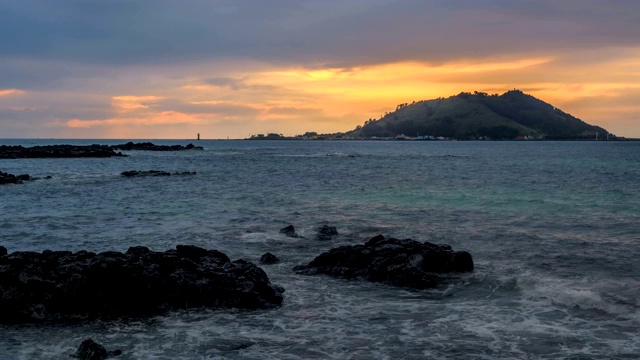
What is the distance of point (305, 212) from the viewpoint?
42.2m

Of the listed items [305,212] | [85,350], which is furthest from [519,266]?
[305,212]

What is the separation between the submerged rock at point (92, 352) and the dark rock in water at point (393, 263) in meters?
9.87

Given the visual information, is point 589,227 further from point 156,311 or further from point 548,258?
point 156,311

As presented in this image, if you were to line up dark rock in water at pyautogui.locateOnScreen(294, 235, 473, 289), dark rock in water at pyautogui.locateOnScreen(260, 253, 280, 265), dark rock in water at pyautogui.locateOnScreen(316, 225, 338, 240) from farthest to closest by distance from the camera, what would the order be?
dark rock in water at pyautogui.locateOnScreen(316, 225, 338, 240), dark rock in water at pyautogui.locateOnScreen(260, 253, 280, 265), dark rock in water at pyautogui.locateOnScreen(294, 235, 473, 289)

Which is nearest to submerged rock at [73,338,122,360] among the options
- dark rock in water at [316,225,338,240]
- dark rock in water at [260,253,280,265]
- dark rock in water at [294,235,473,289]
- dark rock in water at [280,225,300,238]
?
dark rock in water at [294,235,473,289]

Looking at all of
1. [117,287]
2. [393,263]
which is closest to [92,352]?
[117,287]

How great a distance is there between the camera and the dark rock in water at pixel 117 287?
55.7 ft

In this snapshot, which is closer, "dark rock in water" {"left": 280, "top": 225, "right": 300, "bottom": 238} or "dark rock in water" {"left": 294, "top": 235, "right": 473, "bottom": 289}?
"dark rock in water" {"left": 294, "top": 235, "right": 473, "bottom": 289}

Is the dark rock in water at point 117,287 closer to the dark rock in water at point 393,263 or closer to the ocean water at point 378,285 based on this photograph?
the ocean water at point 378,285

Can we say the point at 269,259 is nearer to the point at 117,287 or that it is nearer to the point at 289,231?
the point at 289,231

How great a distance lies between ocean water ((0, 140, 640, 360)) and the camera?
1468 centimetres

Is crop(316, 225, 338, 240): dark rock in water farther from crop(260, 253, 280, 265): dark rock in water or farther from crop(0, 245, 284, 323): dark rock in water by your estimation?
crop(0, 245, 284, 323): dark rock in water

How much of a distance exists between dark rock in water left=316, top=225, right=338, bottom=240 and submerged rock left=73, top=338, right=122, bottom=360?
56.6 ft

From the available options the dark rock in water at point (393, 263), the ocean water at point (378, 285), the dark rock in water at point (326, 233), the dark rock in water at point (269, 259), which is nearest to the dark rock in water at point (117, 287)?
the ocean water at point (378, 285)
